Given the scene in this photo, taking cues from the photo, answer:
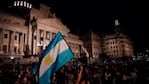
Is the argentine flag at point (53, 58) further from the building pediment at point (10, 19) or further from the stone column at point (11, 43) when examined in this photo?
the building pediment at point (10, 19)

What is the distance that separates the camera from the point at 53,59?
4.90 metres

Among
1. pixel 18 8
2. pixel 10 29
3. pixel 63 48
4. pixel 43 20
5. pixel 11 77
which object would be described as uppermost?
pixel 18 8

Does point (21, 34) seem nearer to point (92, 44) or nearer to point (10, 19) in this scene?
point (10, 19)

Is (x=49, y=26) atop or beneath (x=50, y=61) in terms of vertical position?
atop

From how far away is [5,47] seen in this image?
4641 centimetres

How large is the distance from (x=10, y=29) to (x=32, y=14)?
11.8 m

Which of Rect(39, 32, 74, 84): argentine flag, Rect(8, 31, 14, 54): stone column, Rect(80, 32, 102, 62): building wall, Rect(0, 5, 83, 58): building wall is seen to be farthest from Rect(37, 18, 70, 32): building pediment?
Rect(39, 32, 74, 84): argentine flag

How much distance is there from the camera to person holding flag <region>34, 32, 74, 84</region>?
4.75 metres

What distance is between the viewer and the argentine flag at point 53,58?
4746 millimetres

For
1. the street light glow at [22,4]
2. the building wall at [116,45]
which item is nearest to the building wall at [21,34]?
the street light glow at [22,4]

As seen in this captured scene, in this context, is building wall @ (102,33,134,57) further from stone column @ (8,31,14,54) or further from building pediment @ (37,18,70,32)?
stone column @ (8,31,14,54)

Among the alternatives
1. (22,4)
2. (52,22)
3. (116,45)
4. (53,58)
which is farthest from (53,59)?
(116,45)

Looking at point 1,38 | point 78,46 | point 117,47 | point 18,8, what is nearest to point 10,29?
point 1,38

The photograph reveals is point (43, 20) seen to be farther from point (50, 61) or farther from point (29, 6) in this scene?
point (50, 61)
